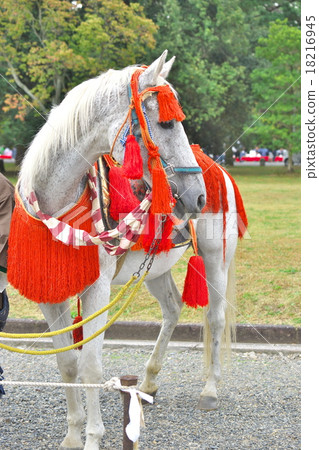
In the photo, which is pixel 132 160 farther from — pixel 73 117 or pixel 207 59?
pixel 207 59

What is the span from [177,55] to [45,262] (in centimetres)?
2102

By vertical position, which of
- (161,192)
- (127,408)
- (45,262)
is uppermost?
(161,192)

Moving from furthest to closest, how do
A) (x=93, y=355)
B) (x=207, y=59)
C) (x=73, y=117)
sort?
1. (x=207, y=59)
2. (x=93, y=355)
3. (x=73, y=117)

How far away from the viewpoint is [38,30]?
2086 centimetres

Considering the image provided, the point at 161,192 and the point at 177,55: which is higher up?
the point at 177,55

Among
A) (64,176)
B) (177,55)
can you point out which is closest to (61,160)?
(64,176)

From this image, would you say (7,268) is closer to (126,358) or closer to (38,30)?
(126,358)

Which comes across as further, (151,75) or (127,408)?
(151,75)

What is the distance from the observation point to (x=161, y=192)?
114 inches

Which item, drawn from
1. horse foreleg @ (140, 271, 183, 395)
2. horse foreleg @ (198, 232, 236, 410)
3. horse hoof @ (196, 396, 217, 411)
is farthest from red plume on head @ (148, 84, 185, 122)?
horse hoof @ (196, 396, 217, 411)

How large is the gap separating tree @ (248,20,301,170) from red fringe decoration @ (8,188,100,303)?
2366 cm

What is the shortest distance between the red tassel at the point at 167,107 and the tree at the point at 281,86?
23.7 m

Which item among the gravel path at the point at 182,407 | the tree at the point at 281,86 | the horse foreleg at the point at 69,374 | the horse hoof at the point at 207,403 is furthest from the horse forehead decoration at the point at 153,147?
the tree at the point at 281,86

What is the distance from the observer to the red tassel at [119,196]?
11.3 feet
